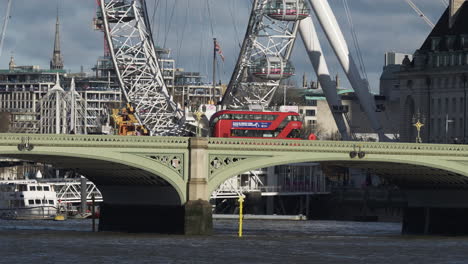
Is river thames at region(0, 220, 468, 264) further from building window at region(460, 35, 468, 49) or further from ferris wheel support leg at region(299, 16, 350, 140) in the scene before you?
building window at region(460, 35, 468, 49)

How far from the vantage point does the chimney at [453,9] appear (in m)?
184

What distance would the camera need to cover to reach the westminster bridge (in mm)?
111500

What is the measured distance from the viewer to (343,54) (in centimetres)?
16200

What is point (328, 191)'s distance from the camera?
18650 centimetres

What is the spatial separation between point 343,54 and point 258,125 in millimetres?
30047

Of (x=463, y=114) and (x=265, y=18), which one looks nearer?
(x=265, y=18)

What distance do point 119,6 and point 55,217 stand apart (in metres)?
21.7

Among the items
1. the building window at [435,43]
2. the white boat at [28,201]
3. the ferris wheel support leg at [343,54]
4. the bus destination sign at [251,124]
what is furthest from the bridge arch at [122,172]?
the building window at [435,43]

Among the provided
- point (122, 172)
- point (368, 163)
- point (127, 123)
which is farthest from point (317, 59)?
point (122, 172)

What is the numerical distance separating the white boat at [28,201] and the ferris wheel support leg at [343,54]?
3216 centimetres

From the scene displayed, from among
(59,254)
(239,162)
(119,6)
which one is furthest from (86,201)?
(59,254)

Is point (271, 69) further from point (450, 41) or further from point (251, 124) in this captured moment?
point (251, 124)

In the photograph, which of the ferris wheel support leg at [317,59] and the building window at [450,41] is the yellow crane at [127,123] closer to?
the ferris wheel support leg at [317,59]

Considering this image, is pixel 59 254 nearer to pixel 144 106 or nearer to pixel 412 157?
pixel 412 157
